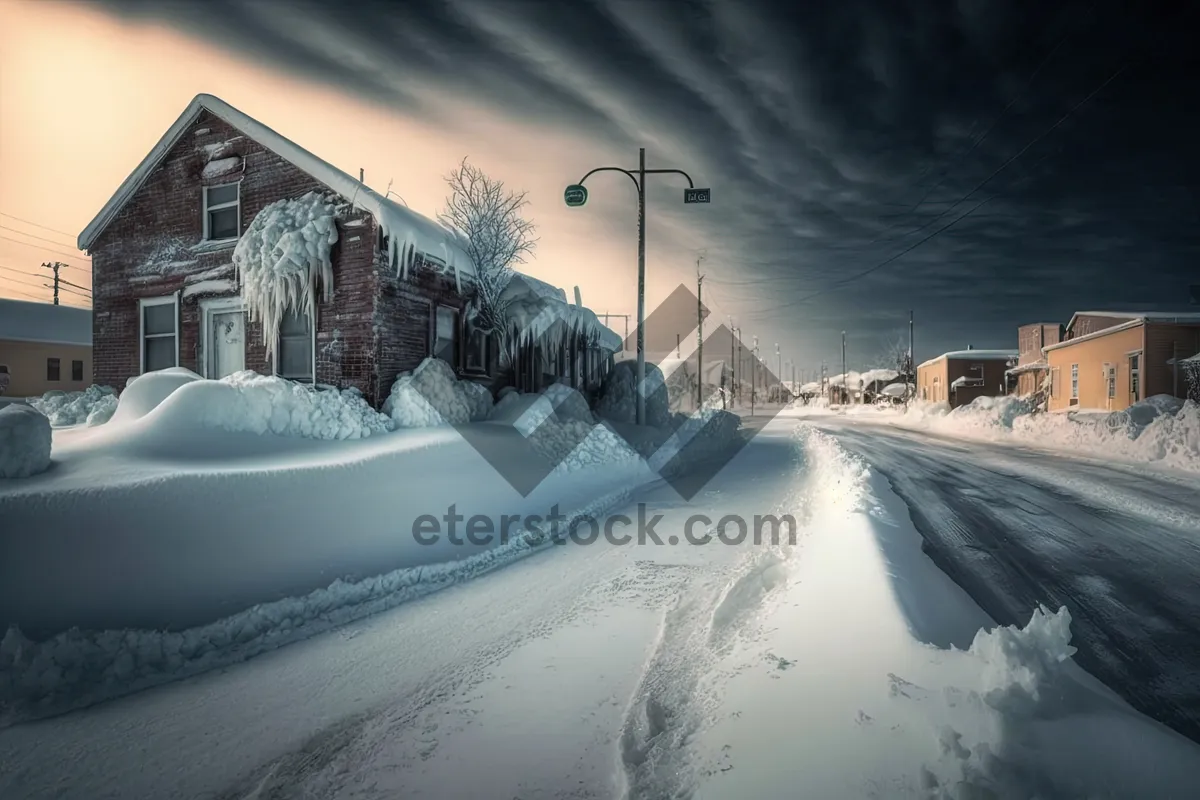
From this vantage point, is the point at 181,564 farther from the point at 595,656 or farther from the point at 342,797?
the point at 595,656

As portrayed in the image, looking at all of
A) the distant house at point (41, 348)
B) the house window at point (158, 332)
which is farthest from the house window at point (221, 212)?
the distant house at point (41, 348)

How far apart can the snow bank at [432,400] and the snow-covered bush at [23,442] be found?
16.2 feet

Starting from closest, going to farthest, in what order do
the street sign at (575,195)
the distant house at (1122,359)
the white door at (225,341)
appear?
the white door at (225,341) → the street sign at (575,195) → the distant house at (1122,359)

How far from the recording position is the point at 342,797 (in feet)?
8.77

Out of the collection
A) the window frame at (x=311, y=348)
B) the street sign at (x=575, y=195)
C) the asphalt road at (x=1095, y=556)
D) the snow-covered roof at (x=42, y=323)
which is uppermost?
the street sign at (x=575, y=195)

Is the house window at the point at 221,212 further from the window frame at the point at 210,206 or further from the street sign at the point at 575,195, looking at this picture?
the street sign at the point at 575,195

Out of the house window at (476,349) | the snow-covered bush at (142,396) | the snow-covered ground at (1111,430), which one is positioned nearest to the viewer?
the snow-covered bush at (142,396)

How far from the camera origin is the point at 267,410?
7871 mm

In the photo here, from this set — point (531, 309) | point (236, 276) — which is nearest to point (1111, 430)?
point (531, 309)

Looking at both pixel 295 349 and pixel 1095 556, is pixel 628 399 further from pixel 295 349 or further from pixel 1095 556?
pixel 1095 556

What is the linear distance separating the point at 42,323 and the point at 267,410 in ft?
113

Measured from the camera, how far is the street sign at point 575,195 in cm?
1566

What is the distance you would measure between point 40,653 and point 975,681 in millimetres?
5791

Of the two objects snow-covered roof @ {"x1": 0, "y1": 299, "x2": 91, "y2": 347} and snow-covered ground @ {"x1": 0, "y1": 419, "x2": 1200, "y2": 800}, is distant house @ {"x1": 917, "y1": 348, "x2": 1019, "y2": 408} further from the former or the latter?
snow-covered roof @ {"x1": 0, "y1": 299, "x2": 91, "y2": 347}
